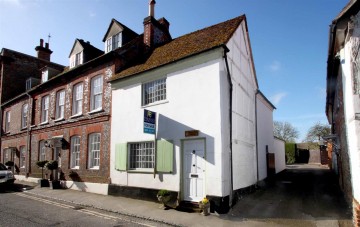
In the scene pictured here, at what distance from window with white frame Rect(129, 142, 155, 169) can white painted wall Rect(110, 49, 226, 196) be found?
1.15 feet

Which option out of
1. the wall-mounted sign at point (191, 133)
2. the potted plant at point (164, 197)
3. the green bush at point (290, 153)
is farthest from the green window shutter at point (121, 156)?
the green bush at point (290, 153)

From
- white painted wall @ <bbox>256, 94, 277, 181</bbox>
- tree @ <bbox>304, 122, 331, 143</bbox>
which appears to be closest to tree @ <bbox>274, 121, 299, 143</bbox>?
tree @ <bbox>304, 122, 331, 143</bbox>

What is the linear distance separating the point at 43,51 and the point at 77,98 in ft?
53.2

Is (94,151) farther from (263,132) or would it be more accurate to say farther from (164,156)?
(263,132)

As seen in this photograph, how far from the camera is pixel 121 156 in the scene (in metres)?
13.0

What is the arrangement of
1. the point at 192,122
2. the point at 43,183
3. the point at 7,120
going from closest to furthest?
the point at 192,122, the point at 43,183, the point at 7,120

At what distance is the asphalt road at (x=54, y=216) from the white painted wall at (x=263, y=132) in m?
9.58

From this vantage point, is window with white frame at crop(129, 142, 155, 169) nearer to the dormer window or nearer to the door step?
the door step

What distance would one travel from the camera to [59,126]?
18.0 metres

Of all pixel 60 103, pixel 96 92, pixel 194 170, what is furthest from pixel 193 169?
pixel 60 103

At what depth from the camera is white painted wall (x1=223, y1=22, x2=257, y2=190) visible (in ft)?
38.5

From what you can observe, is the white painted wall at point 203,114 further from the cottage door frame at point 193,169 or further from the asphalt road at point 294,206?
the asphalt road at point 294,206

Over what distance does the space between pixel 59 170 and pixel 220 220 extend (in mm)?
12581

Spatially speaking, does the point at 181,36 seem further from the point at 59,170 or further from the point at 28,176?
the point at 28,176
